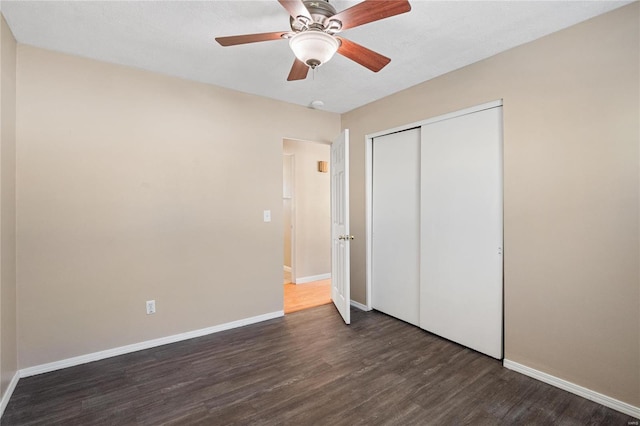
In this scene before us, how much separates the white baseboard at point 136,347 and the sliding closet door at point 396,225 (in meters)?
1.28

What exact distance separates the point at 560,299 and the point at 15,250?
3949 mm

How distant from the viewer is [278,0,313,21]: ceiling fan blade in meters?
1.44

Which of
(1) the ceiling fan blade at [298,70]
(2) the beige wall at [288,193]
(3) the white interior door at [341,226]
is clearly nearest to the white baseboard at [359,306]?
(3) the white interior door at [341,226]

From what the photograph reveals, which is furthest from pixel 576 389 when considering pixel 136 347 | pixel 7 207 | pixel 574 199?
pixel 7 207

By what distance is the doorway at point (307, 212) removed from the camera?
199 inches

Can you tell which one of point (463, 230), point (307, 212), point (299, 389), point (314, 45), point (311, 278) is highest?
point (314, 45)

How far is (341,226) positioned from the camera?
3.50m

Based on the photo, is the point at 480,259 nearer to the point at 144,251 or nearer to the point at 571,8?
the point at 571,8

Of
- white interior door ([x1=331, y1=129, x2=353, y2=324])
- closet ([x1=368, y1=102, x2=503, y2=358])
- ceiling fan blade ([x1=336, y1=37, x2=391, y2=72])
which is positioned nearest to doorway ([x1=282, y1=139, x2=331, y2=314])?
white interior door ([x1=331, y1=129, x2=353, y2=324])

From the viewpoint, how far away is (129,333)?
273 cm

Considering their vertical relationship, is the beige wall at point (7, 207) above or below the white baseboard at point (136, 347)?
above

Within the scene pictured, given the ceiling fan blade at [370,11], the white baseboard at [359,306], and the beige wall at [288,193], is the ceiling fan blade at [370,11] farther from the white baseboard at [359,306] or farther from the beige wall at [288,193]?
the beige wall at [288,193]

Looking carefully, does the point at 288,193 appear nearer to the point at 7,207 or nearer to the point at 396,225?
the point at 396,225

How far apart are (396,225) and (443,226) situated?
2.03 feet
